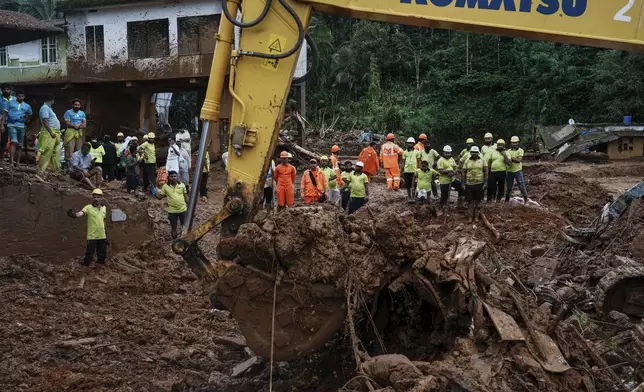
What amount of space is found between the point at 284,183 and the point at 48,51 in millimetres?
15178

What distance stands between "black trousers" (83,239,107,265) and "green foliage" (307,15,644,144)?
24556mm

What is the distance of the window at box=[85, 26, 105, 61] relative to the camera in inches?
948

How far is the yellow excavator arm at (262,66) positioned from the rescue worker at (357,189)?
789 cm

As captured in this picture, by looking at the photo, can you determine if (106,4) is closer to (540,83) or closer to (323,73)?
(323,73)

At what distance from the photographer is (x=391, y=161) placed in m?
17.9

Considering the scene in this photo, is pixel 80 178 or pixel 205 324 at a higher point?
pixel 80 178

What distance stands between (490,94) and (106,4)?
71.6ft

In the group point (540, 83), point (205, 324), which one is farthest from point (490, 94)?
point (205, 324)

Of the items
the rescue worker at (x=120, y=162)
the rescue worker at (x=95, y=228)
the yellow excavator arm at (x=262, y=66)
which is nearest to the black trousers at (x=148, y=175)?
the rescue worker at (x=120, y=162)

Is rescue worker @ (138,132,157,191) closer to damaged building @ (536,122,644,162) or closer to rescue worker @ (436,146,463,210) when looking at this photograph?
rescue worker @ (436,146,463,210)

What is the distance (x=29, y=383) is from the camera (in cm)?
663

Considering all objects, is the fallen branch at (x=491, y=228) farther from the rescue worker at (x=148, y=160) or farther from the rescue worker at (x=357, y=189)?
the rescue worker at (x=148, y=160)

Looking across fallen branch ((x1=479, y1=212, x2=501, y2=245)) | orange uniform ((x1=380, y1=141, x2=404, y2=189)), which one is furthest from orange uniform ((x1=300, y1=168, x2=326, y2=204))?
orange uniform ((x1=380, y1=141, x2=404, y2=189))

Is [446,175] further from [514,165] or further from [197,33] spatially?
[197,33]
